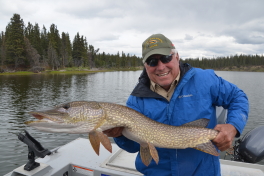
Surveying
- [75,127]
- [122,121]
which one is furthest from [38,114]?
[122,121]

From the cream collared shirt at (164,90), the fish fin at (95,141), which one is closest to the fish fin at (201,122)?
the cream collared shirt at (164,90)

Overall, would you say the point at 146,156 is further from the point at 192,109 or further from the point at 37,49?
the point at 37,49

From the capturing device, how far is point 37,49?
58250 mm

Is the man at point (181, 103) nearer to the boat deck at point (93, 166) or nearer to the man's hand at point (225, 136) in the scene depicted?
Answer: the man's hand at point (225, 136)

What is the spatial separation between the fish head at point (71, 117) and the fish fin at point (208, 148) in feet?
3.75

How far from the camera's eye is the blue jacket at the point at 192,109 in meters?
2.32

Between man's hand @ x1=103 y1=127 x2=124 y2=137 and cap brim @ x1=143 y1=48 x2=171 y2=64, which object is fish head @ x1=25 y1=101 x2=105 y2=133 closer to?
man's hand @ x1=103 y1=127 x2=124 y2=137

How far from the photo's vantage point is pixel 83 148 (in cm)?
418

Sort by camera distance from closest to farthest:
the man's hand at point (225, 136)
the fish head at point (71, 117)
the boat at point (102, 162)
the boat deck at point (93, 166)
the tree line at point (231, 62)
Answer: the fish head at point (71, 117) → the man's hand at point (225, 136) → the boat at point (102, 162) → the boat deck at point (93, 166) → the tree line at point (231, 62)

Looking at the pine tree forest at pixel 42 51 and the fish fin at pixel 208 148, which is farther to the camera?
the pine tree forest at pixel 42 51

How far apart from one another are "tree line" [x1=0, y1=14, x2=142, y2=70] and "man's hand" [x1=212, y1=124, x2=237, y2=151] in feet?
178

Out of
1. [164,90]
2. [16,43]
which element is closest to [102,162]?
[164,90]

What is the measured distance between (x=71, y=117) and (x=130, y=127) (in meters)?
0.68

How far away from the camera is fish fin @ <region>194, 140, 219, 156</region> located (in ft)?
7.20
